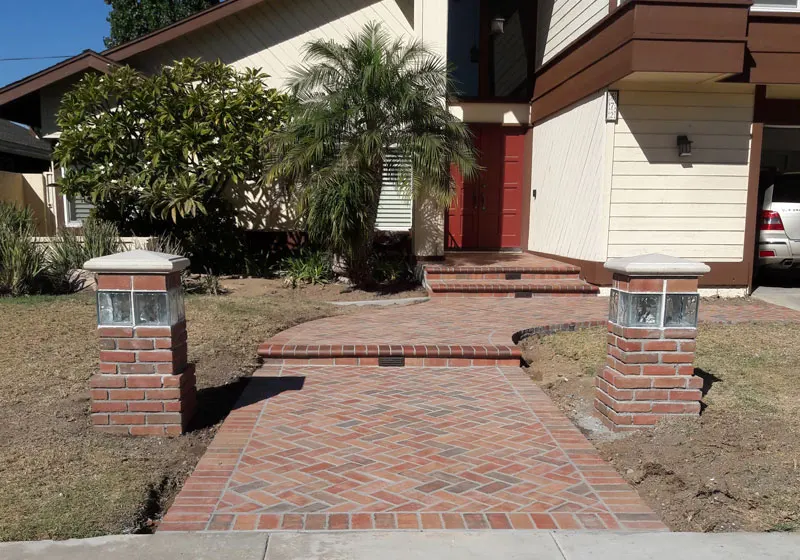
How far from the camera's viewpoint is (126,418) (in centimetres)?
417

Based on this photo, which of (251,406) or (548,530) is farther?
(251,406)

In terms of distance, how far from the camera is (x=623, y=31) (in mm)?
8305

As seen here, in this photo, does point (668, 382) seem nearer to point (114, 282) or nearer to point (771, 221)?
point (114, 282)

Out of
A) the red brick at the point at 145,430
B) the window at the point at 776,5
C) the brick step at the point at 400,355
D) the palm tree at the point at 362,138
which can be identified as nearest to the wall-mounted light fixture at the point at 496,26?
the palm tree at the point at 362,138

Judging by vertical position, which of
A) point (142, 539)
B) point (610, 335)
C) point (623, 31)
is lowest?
point (142, 539)

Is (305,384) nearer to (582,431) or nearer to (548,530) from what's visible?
(582,431)

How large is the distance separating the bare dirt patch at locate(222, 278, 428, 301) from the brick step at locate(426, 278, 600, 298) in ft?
1.41

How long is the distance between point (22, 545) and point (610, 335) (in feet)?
12.8

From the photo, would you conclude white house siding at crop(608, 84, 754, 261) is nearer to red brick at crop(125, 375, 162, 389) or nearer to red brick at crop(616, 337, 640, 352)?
red brick at crop(616, 337, 640, 352)

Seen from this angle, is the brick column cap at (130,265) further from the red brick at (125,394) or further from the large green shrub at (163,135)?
the large green shrub at (163,135)

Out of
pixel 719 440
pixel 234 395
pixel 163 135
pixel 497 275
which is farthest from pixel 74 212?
pixel 719 440

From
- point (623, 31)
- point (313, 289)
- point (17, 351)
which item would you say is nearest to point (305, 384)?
point (17, 351)

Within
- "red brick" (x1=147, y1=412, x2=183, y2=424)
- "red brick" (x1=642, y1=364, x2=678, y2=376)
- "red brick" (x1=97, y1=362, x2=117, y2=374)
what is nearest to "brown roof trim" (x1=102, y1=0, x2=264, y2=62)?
"red brick" (x1=97, y1=362, x2=117, y2=374)

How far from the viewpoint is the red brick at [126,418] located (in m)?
4.17
